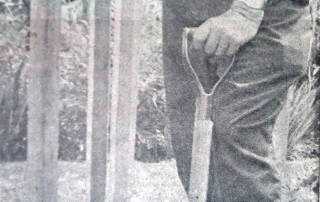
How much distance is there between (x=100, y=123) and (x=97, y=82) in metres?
Result: 0.15

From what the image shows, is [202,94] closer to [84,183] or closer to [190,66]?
[190,66]

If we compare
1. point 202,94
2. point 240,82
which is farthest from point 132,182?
point 240,82

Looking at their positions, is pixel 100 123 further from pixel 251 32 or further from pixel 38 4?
pixel 251 32

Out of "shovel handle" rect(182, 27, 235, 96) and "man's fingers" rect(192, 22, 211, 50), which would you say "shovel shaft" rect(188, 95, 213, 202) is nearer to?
"shovel handle" rect(182, 27, 235, 96)

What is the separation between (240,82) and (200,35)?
Result: 23 centimetres

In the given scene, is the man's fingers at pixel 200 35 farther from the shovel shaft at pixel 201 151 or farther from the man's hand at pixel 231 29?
the shovel shaft at pixel 201 151

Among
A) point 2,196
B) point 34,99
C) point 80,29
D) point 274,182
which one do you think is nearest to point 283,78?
point 274,182

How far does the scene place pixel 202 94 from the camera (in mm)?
2021

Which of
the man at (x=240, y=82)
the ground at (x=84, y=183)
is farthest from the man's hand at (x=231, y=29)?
the ground at (x=84, y=183)

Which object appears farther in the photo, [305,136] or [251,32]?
[305,136]

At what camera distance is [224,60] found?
198cm

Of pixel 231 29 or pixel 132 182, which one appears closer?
pixel 231 29

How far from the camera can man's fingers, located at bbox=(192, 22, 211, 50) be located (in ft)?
6.42

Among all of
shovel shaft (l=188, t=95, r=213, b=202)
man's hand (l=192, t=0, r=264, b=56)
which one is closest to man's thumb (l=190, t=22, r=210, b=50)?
man's hand (l=192, t=0, r=264, b=56)
